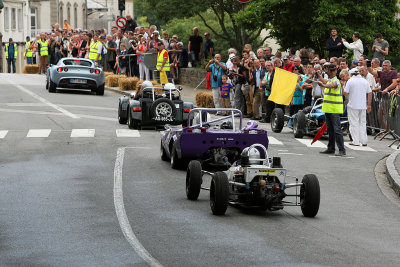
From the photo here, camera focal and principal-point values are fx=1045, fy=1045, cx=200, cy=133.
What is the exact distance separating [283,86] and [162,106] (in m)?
3.72

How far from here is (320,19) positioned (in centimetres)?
3316

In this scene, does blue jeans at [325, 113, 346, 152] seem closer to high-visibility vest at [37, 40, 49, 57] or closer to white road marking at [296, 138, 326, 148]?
white road marking at [296, 138, 326, 148]

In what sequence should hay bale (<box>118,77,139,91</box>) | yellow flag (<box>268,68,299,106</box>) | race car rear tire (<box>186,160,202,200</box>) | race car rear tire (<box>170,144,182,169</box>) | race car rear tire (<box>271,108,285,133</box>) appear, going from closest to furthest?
race car rear tire (<box>186,160,202,200</box>), race car rear tire (<box>170,144,182,169</box>), race car rear tire (<box>271,108,285,133</box>), yellow flag (<box>268,68,299,106</box>), hay bale (<box>118,77,139,91</box>)

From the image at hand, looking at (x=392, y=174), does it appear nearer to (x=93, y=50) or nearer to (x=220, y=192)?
(x=220, y=192)

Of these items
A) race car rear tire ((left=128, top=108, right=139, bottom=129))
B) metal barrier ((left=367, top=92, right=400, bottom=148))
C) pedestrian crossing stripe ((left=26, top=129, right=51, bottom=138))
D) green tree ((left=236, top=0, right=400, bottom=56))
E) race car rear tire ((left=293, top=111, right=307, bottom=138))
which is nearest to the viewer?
pedestrian crossing stripe ((left=26, top=129, right=51, bottom=138))

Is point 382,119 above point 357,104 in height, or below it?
below

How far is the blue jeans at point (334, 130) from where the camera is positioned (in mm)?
21609

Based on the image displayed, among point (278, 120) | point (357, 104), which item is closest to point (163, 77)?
point (278, 120)

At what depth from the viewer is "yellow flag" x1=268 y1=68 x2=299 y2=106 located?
88.4 ft

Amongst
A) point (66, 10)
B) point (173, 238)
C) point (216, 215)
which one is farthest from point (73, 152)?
point (66, 10)

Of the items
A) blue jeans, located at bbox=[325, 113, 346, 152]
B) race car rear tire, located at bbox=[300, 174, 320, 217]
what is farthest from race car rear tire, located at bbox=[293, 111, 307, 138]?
race car rear tire, located at bbox=[300, 174, 320, 217]

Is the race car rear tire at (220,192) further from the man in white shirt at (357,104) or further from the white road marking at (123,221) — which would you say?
the man in white shirt at (357,104)

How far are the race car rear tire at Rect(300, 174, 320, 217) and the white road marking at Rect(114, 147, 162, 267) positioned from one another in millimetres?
2333

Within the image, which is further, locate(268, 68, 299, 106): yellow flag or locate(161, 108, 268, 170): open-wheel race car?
locate(268, 68, 299, 106): yellow flag
